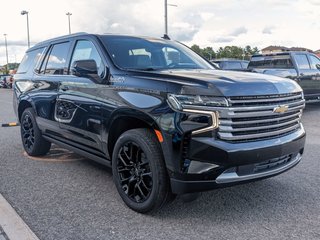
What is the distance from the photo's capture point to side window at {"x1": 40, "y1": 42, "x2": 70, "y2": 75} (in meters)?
5.44

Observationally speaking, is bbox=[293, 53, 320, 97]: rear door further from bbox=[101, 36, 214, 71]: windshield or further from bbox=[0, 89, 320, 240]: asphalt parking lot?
bbox=[101, 36, 214, 71]: windshield

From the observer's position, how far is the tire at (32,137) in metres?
6.21

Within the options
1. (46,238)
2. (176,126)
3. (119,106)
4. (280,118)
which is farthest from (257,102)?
(46,238)

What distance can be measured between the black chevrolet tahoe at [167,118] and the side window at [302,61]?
7.87 meters

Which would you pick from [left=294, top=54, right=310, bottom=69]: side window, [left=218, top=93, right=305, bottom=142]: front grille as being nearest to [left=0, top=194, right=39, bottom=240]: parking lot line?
[left=218, top=93, right=305, bottom=142]: front grille

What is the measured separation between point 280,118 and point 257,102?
40cm

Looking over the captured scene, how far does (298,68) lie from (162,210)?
9.41 m

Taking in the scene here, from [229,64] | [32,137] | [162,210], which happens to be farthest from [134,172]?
[229,64]

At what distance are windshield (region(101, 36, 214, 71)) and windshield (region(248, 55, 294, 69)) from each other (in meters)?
7.65

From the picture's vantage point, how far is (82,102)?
466cm

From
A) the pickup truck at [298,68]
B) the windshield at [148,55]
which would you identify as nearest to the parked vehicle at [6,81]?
the pickup truck at [298,68]

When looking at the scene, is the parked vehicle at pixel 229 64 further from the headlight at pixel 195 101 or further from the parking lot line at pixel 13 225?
the parking lot line at pixel 13 225

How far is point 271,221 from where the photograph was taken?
12.0ft

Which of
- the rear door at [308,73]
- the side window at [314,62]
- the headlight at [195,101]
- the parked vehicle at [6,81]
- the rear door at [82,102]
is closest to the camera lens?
the headlight at [195,101]
